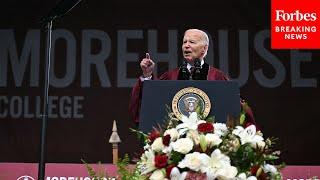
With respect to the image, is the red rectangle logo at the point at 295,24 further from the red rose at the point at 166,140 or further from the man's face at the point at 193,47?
the red rose at the point at 166,140

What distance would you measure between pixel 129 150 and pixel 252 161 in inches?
171

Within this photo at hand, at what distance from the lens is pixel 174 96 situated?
8.50ft

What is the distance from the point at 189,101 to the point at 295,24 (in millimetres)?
4099

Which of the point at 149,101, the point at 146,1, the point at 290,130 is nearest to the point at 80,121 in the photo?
the point at 146,1

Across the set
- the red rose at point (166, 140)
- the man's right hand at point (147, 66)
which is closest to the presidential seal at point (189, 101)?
the man's right hand at point (147, 66)

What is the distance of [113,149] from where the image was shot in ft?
19.6

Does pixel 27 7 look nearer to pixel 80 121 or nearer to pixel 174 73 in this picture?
pixel 80 121

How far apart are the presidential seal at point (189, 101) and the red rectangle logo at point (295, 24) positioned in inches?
150

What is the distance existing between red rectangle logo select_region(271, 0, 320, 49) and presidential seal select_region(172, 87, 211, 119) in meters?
3.81

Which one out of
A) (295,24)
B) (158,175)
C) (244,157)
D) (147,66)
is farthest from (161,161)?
(295,24)

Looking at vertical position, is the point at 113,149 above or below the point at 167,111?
below

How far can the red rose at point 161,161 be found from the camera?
1901 millimetres

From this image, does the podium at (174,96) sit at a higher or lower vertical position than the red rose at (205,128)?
higher

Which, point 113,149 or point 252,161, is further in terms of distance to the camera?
point 113,149
